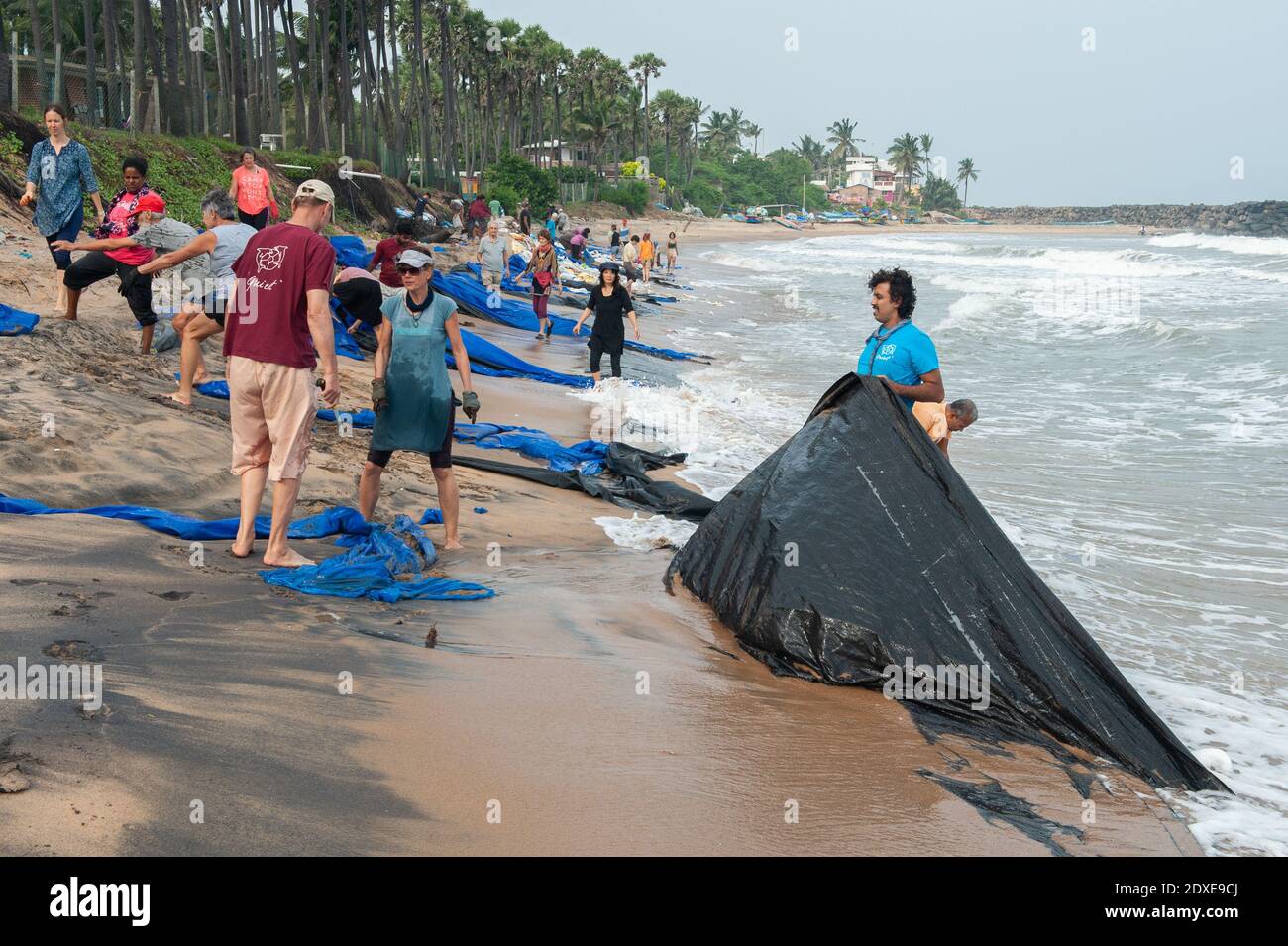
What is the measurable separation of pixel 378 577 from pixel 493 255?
11793 mm

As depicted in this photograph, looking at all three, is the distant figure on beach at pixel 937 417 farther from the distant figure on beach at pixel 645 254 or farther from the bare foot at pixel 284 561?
the distant figure on beach at pixel 645 254

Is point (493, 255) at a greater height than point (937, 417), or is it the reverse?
point (493, 255)

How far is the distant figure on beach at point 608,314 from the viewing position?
11656 mm

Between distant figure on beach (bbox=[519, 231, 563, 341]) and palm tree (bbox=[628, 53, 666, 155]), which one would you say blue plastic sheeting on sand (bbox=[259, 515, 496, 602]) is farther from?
palm tree (bbox=[628, 53, 666, 155])

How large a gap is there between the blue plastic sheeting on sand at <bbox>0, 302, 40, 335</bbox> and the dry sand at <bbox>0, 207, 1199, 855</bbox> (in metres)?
1.73

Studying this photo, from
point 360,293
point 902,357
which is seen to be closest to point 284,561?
point 902,357

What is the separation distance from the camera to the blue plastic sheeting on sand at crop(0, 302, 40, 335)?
7.11m

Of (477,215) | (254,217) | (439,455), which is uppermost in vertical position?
(477,215)

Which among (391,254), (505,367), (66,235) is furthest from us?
(505,367)

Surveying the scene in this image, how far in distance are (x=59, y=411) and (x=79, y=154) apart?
315 cm

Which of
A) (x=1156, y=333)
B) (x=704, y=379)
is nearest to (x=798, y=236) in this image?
(x=1156, y=333)

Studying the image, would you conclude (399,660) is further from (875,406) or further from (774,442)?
(774,442)

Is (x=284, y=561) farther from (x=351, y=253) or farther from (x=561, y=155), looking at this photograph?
(x=561, y=155)

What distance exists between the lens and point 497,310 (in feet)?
52.2
